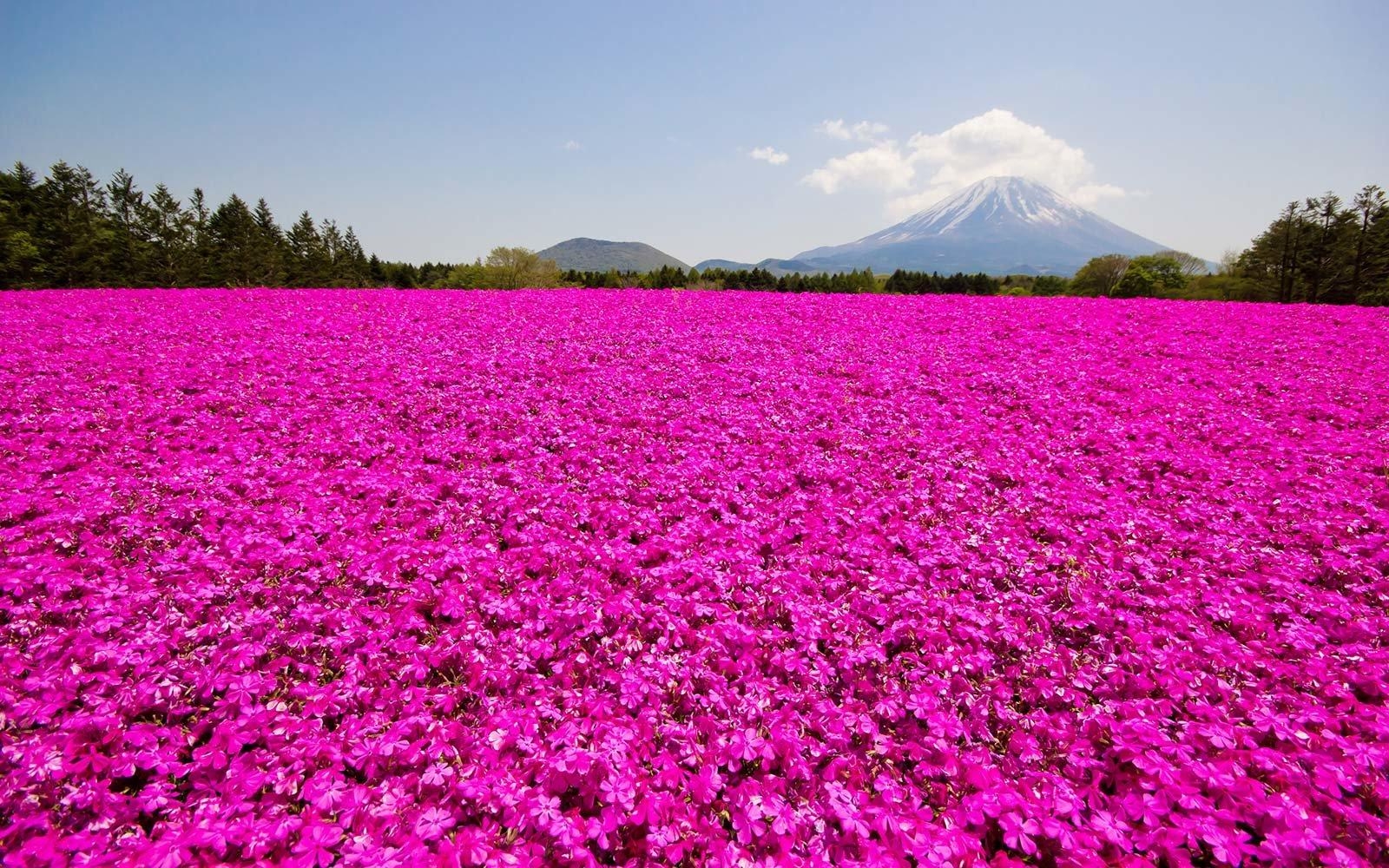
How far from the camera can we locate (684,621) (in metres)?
5.23

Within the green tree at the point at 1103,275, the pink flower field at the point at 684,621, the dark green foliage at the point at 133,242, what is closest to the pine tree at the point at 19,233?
the dark green foliage at the point at 133,242

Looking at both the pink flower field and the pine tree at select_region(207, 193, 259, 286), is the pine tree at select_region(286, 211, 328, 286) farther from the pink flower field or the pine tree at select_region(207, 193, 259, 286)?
the pink flower field

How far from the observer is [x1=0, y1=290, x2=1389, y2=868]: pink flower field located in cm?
348

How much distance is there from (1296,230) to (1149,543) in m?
51.7

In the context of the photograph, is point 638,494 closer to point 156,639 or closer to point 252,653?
point 252,653

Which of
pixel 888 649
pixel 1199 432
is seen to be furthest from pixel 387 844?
pixel 1199 432

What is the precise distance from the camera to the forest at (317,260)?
38000 millimetres

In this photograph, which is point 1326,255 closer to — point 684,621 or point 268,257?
point 684,621

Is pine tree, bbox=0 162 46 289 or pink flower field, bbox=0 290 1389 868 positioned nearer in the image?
pink flower field, bbox=0 290 1389 868

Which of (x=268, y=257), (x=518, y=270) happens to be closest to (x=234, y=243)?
(x=268, y=257)

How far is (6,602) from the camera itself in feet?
16.7

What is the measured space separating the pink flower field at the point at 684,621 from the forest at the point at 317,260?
2965cm

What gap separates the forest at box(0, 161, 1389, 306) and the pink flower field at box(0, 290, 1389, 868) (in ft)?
97.3

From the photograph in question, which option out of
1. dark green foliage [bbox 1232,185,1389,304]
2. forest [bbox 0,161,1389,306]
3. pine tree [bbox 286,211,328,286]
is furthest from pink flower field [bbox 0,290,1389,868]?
pine tree [bbox 286,211,328,286]
